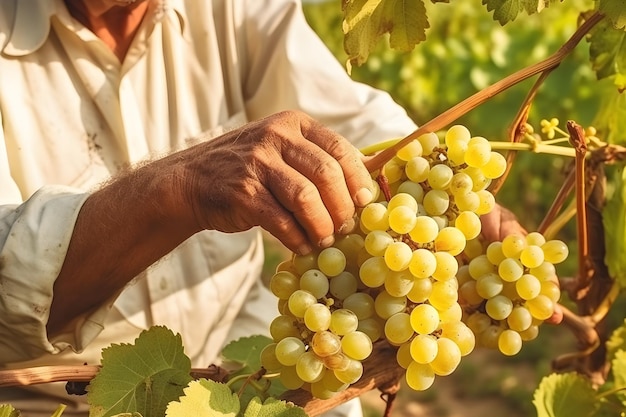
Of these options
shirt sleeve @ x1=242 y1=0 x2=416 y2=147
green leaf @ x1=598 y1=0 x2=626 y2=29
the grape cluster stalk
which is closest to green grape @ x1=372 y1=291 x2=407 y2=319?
the grape cluster stalk

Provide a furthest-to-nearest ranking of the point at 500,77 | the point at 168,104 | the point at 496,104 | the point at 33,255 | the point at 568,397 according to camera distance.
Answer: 1. the point at 500,77
2. the point at 496,104
3. the point at 168,104
4. the point at 568,397
5. the point at 33,255

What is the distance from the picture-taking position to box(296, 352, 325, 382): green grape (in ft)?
3.38

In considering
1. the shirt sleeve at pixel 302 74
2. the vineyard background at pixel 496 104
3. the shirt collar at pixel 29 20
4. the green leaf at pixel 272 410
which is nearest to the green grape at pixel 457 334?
the green leaf at pixel 272 410

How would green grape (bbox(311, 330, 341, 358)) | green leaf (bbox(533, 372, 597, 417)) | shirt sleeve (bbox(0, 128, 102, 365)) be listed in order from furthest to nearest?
green leaf (bbox(533, 372, 597, 417)), shirt sleeve (bbox(0, 128, 102, 365)), green grape (bbox(311, 330, 341, 358))

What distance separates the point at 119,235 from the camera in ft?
4.01

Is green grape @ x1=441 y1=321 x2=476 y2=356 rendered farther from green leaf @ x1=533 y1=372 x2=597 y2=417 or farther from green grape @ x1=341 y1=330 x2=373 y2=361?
green leaf @ x1=533 y1=372 x2=597 y2=417

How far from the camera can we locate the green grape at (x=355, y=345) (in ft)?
3.40

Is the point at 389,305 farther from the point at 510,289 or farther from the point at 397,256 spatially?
the point at 510,289

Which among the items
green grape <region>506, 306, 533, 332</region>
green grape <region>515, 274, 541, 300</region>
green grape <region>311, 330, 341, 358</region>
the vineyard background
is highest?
green grape <region>311, 330, 341, 358</region>

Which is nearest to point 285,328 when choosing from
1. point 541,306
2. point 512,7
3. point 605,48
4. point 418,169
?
point 418,169

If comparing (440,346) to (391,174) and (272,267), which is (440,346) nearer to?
(391,174)

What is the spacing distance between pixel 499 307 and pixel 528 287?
5cm

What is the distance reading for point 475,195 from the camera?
111cm

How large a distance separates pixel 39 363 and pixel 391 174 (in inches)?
31.2
